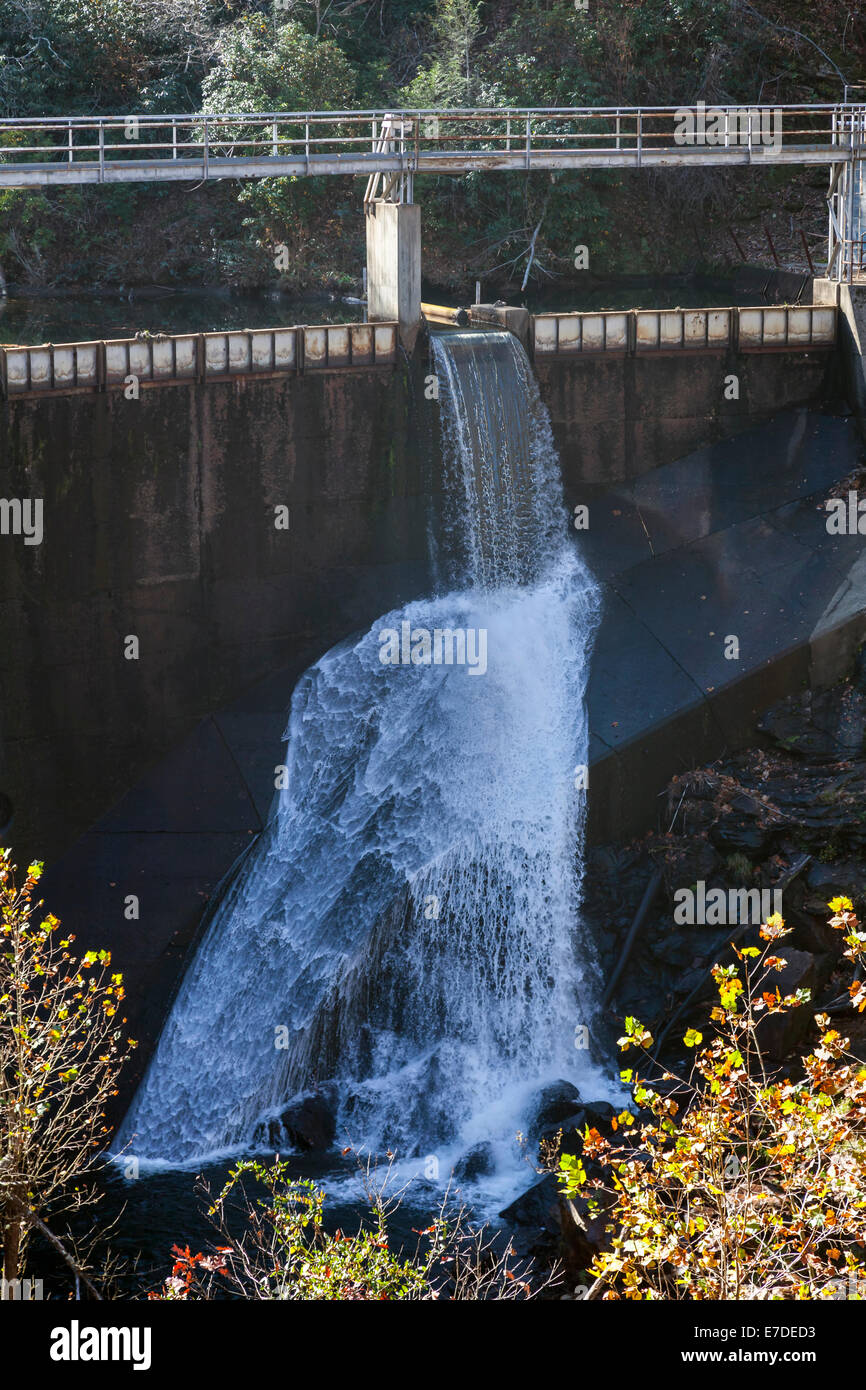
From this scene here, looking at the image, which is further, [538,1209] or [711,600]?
[711,600]

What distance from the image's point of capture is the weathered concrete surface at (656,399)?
21984 mm

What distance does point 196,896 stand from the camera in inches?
761

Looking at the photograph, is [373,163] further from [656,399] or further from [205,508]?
[205,508]

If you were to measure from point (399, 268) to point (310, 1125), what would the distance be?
11.7 meters

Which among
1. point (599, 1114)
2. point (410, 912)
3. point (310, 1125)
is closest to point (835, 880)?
point (599, 1114)

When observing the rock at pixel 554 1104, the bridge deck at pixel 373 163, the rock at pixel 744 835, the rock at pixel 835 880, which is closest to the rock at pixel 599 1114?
the rock at pixel 554 1104

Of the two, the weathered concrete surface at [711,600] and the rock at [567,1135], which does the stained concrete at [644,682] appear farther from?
the rock at [567,1135]

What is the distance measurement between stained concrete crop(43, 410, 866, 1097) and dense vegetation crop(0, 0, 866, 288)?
11.2 metres

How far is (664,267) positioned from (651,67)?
4.66 m

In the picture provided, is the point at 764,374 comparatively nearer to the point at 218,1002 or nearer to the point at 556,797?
the point at 556,797

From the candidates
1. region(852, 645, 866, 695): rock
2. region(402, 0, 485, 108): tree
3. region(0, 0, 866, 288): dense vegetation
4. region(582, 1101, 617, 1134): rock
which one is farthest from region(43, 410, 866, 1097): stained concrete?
region(402, 0, 485, 108): tree

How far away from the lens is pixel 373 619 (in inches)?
830

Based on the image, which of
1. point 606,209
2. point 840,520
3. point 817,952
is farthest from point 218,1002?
point 606,209

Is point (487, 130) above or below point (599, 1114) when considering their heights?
above
